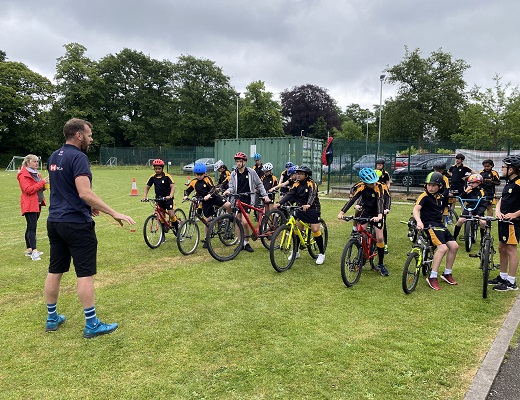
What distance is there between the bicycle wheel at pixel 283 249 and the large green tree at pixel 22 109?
50639 mm

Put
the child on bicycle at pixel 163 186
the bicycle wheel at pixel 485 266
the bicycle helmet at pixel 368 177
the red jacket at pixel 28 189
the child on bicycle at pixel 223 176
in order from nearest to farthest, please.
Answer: the bicycle wheel at pixel 485 266
the bicycle helmet at pixel 368 177
the red jacket at pixel 28 189
the child on bicycle at pixel 163 186
the child on bicycle at pixel 223 176

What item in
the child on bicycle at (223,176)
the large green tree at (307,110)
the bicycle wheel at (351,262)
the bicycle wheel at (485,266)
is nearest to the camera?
the bicycle wheel at (485,266)

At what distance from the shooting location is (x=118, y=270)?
6.63 m

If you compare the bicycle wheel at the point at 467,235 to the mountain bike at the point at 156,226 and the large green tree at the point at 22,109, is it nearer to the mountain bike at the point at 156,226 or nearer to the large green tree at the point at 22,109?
the mountain bike at the point at 156,226

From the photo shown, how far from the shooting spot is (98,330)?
4.18 meters

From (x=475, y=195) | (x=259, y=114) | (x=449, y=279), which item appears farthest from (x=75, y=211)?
(x=259, y=114)

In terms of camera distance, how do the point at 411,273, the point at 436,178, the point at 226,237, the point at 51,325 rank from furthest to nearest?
the point at 226,237
the point at 436,178
the point at 411,273
the point at 51,325

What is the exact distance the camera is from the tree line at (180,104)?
46.7 meters

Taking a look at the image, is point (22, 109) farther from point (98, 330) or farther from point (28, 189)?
point (98, 330)

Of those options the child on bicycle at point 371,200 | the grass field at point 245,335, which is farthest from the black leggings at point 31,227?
the child on bicycle at point 371,200

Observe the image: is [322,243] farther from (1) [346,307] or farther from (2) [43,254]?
(2) [43,254]

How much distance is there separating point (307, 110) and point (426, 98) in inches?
922

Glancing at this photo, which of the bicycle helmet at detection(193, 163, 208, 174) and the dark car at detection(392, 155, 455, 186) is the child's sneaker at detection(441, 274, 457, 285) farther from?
the dark car at detection(392, 155, 455, 186)

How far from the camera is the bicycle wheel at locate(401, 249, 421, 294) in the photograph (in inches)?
214
